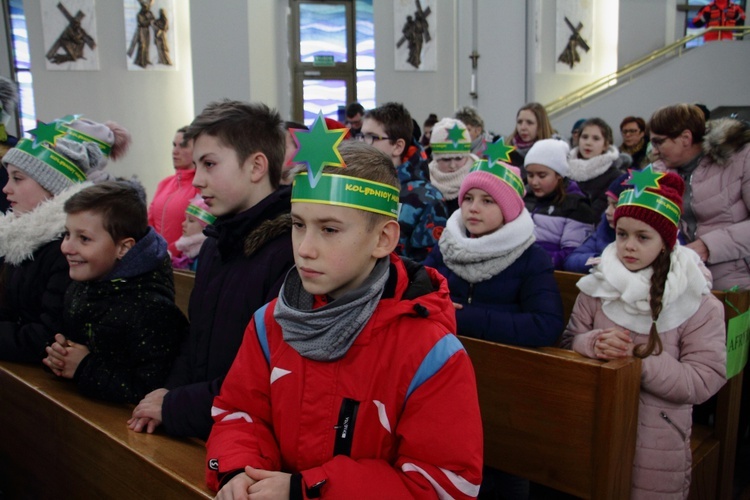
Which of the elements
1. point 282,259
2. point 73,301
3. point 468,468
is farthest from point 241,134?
point 468,468

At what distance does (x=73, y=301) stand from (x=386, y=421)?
1331mm

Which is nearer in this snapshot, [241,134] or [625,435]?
[241,134]

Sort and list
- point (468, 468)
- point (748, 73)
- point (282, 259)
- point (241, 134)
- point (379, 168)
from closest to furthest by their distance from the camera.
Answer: point (468, 468), point (379, 168), point (282, 259), point (241, 134), point (748, 73)

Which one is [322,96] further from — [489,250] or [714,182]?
[489,250]

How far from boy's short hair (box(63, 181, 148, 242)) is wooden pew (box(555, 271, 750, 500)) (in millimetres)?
2337

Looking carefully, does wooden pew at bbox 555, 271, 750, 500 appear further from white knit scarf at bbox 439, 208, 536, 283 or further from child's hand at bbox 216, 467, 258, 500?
child's hand at bbox 216, 467, 258, 500

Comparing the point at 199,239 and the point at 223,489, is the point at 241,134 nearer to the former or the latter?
the point at 223,489

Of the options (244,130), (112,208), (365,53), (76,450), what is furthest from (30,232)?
(365,53)

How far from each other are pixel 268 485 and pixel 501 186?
5.93 feet

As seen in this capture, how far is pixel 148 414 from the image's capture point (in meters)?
1.93

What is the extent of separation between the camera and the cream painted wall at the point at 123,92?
9.68 m

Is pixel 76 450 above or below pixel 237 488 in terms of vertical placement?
below

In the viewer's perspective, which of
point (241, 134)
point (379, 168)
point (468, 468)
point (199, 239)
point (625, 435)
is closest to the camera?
point (468, 468)

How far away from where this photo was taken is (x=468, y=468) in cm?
146
